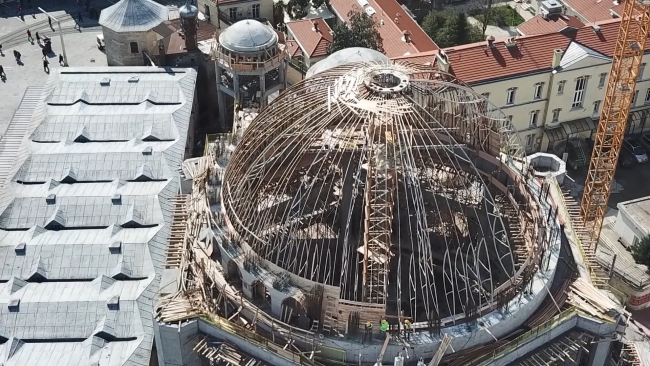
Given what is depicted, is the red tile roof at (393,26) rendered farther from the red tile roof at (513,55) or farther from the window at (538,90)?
the window at (538,90)

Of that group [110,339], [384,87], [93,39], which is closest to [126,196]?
[110,339]

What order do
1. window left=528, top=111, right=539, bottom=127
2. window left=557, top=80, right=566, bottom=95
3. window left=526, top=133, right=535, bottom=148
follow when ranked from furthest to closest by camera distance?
window left=526, top=133, right=535, bottom=148
window left=528, top=111, right=539, bottom=127
window left=557, top=80, right=566, bottom=95

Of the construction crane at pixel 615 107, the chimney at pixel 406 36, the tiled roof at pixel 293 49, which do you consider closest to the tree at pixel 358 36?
the chimney at pixel 406 36

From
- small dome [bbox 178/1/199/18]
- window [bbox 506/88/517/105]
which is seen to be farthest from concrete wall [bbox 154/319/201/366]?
window [bbox 506/88/517/105]

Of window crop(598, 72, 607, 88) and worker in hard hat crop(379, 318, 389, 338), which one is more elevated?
worker in hard hat crop(379, 318, 389, 338)

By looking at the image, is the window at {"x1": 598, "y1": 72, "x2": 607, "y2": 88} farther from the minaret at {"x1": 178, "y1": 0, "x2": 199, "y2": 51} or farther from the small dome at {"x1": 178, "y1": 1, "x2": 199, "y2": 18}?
the small dome at {"x1": 178, "y1": 1, "x2": 199, "y2": 18}

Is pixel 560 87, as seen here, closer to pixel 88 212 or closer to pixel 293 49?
pixel 293 49
